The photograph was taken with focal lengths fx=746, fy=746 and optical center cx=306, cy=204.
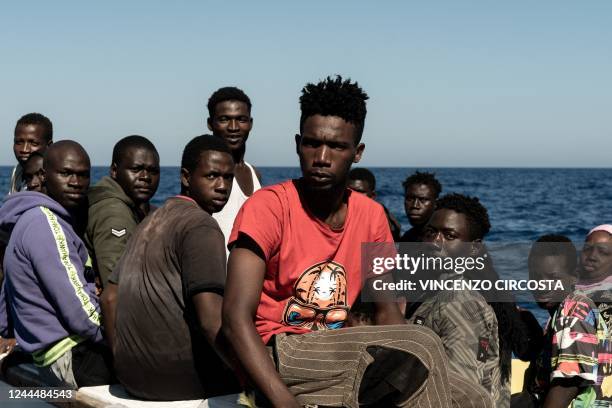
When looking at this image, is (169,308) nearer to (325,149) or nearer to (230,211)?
(325,149)

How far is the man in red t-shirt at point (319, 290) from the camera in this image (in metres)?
2.70

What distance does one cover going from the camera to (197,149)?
4.04 meters

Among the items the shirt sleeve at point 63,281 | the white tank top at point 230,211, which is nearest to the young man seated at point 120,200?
the shirt sleeve at point 63,281

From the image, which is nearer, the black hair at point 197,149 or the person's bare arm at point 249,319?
the person's bare arm at point 249,319

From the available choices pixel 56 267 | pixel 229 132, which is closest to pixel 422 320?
pixel 56 267

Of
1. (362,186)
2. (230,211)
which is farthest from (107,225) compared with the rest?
(362,186)

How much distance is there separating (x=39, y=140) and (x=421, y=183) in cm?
378

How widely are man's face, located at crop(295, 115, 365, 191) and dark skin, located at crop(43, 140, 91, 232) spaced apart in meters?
2.04

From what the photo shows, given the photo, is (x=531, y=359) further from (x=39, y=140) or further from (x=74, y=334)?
(x=39, y=140)

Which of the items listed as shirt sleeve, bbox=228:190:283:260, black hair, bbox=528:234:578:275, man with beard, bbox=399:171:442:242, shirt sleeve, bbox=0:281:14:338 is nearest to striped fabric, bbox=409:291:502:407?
black hair, bbox=528:234:578:275

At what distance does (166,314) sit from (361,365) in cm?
122

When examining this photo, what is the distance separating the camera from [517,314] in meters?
4.53

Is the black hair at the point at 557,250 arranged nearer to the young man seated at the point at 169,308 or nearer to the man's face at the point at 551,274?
the man's face at the point at 551,274

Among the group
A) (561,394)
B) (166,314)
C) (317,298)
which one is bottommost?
(561,394)
